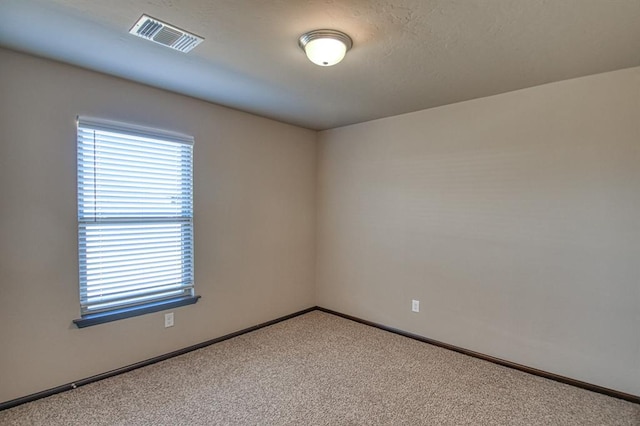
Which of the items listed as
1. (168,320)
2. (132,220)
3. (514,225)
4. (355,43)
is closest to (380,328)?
(514,225)

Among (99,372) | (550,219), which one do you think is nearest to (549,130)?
(550,219)

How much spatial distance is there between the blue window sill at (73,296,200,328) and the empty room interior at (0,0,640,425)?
0.01m

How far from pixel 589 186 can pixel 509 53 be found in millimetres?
1238

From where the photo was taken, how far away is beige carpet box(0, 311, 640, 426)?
2.10 m

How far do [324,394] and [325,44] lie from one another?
2336 millimetres

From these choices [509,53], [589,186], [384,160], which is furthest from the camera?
[384,160]

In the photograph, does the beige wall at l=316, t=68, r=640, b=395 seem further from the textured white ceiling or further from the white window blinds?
the white window blinds

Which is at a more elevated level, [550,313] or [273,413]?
[550,313]

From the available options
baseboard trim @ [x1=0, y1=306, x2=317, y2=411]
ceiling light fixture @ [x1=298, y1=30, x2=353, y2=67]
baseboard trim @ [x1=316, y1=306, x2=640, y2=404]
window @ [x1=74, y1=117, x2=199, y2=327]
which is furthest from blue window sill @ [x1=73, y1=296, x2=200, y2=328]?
ceiling light fixture @ [x1=298, y1=30, x2=353, y2=67]

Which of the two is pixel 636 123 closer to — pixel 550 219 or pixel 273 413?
pixel 550 219

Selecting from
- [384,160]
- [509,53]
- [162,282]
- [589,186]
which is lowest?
[162,282]

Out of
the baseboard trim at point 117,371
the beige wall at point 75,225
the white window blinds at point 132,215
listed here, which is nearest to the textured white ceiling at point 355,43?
the beige wall at point 75,225

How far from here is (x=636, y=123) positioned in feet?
7.61

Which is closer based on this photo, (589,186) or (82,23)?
(82,23)
